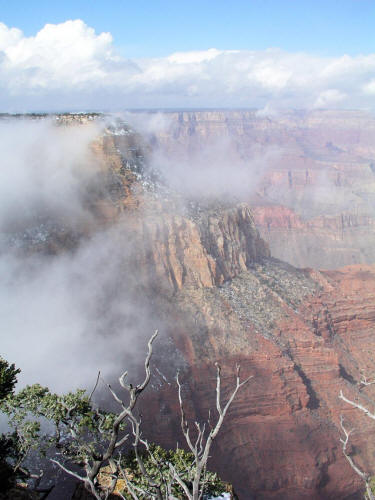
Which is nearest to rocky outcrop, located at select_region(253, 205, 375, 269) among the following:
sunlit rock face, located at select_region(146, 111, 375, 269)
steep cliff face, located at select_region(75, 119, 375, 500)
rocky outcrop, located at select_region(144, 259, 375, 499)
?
sunlit rock face, located at select_region(146, 111, 375, 269)

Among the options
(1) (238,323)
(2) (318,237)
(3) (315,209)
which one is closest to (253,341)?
(1) (238,323)

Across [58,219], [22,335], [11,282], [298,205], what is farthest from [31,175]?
[298,205]

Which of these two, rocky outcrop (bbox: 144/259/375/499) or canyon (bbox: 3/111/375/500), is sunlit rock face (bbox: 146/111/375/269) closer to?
canyon (bbox: 3/111/375/500)

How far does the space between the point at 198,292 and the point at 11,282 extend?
63.3 ft

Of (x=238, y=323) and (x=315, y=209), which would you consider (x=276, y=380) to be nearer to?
(x=238, y=323)

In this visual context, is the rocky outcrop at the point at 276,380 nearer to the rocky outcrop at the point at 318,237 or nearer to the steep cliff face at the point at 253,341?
the steep cliff face at the point at 253,341

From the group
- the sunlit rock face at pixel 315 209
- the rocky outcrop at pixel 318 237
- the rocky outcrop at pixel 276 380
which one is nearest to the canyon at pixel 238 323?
the rocky outcrop at pixel 276 380

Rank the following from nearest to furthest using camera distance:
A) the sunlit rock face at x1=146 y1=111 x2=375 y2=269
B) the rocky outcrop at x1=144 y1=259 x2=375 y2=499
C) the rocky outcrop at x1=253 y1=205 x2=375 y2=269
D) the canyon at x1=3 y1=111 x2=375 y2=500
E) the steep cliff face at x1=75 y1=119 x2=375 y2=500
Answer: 1. the rocky outcrop at x1=144 y1=259 x2=375 y2=499
2. the steep cliff face at x1=75 y1=119 x2=375 y2=500
3. the canyon at x1=3 y1=111 x2=375 y2=500
4. the rocky outcrop at x1=253 y1=205 x2=375 y2=269
5. the sunlit rock face at x1=146 y1=111 x2=375 y2=269

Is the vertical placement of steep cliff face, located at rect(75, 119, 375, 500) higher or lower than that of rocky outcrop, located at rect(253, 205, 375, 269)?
higher

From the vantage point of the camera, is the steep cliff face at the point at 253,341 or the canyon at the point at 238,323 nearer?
the steep cliff face at the point at 253,341

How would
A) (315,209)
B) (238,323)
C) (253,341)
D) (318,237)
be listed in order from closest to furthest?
Answer: (253,341) < (238,323) < (318,237) < (315,209)

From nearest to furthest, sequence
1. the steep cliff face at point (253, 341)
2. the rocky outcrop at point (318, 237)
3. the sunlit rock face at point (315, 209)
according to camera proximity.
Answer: the steep cliff face at point (253, 341) → the rocky outcrop at point (318, 237) → the sunlit rock face at point (315, 209)

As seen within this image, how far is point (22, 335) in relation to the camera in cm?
3431

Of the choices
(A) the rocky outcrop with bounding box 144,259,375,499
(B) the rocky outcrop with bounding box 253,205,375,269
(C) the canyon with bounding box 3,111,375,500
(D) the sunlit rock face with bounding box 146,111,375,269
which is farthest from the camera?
(D) the sunlit rock face with bounding box 146,111,375,269
